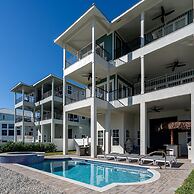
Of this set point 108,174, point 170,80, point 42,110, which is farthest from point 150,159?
point 42,110

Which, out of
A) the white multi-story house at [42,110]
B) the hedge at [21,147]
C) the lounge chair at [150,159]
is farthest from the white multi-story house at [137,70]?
the white multi-story house at [42,110]

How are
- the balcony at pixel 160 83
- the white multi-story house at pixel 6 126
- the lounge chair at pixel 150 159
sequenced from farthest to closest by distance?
the white multi-story house at pixel 6 126 → the balcony at pixel 160 83 → the lounge chair at pixel 150 159

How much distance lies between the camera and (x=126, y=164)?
1166 cm

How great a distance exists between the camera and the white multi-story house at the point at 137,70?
46.5ft

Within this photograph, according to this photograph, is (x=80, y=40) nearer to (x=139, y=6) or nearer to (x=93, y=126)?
(x=139, y=6)

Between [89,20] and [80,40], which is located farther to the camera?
[80,40]

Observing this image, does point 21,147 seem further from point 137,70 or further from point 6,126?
point 6,126

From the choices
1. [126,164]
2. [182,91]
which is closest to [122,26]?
[182,91]

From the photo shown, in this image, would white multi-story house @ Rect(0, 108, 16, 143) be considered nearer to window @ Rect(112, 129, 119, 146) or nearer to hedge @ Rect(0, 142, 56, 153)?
hedge @ Rect(0, 142, 56, 153)

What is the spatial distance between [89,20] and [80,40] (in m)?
3.51

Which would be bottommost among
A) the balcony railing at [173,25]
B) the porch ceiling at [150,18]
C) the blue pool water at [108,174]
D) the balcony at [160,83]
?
the blue pool water at [108,174]

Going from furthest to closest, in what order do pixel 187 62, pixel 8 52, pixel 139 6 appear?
pixel 8 52 < pixel 187 62 < pixel 139 6

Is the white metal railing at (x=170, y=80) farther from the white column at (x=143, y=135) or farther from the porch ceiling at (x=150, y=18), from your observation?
the porch ceiling at (x=150, y=18)

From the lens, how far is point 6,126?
47.7 meters
